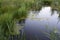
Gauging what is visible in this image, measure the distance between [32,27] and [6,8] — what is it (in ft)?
4.79

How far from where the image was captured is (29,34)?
4.46 metres

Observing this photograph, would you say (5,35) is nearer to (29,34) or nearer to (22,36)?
(22,36)

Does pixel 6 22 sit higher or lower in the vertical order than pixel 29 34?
higher

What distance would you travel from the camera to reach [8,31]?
14.1 feet

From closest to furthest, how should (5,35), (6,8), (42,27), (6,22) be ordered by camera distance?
(5,35) → (6,22) → (42,27) → (6,8)

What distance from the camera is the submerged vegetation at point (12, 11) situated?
14.0 feet

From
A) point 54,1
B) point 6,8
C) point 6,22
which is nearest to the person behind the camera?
point 6,22

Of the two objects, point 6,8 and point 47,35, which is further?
point 6,8

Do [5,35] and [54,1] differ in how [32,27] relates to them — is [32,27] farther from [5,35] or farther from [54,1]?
[54,1]

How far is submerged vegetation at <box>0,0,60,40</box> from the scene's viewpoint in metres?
4.28

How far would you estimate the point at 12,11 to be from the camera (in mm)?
5867

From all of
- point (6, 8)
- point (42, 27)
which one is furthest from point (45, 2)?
point (42, 27)

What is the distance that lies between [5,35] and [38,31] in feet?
3.29

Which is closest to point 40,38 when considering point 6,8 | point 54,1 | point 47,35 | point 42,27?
point 47,35
